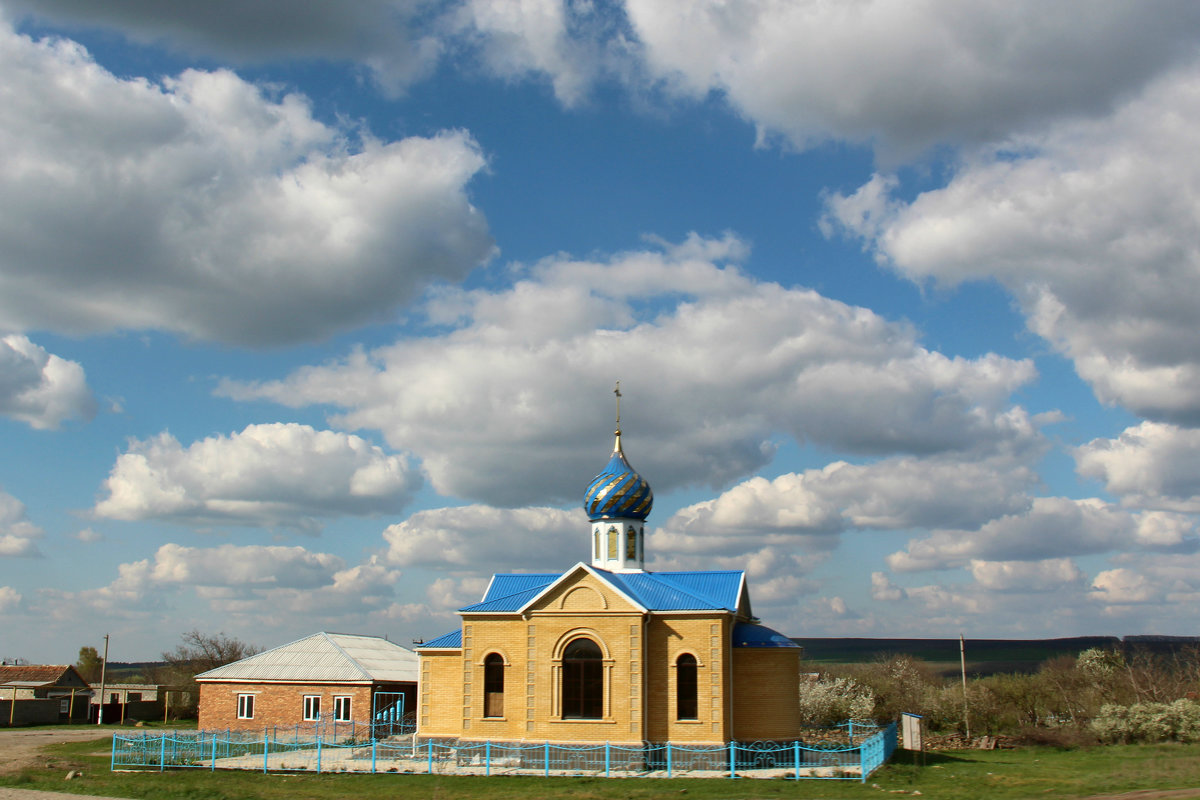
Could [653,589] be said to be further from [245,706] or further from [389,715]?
[245,706]

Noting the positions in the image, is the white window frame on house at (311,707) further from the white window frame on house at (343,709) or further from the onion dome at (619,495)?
the onion dome at (619,495)

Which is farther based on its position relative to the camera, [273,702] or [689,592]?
[273,702]

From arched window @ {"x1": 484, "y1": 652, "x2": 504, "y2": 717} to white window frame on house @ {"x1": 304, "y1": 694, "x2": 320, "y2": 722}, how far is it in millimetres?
11211

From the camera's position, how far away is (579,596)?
27125 mm

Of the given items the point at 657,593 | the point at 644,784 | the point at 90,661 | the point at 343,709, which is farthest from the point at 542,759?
the point at 90,661

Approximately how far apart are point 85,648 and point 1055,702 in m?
89.5

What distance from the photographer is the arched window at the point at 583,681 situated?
87.1ft

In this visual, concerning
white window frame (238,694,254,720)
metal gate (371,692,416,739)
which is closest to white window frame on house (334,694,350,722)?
metal gate (371,692,416,739)

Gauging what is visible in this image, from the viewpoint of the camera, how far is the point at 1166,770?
2452 cm

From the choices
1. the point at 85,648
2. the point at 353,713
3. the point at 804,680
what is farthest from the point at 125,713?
the point at 85,648

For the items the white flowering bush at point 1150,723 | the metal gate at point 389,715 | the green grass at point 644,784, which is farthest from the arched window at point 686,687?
the white flowering bush at point 1150,723

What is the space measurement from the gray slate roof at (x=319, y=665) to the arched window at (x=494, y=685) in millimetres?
9530

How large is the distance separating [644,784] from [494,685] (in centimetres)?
674

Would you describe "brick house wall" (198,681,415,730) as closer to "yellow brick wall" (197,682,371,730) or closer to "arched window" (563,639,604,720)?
"yellow brick wall" (197,682,371,730)
